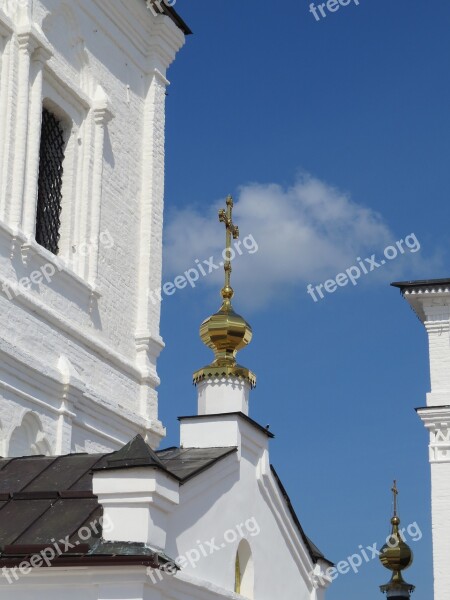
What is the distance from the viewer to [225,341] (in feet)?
38.9

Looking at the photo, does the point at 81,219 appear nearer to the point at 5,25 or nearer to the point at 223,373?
the point at 5,25

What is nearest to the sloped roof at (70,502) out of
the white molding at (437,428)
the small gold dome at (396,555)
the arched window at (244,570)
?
the arched window at (244,570)

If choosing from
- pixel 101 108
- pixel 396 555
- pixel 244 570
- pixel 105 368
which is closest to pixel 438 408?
pixel 396 555

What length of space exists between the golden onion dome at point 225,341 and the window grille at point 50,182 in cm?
343

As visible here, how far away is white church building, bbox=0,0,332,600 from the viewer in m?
9.03

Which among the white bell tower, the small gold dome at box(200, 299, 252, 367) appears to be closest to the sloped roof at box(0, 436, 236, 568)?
the small gold dome at box(200, 299, 252, 367)

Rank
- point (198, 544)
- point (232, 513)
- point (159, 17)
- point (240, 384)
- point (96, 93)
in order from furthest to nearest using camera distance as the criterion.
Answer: point (159, 17)
point (96, 93)
point (240, 384)
point (232, 513)
point (198, 544)

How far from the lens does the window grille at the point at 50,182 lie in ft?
48.4

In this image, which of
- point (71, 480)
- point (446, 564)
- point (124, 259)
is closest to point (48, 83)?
point (124, 259)

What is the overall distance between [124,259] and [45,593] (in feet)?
24.7

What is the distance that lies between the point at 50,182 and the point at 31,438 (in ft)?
10.9

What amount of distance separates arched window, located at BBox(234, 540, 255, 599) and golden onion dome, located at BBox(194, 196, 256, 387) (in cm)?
168

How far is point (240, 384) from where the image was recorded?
1171 cm

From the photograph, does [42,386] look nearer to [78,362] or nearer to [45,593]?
[78,362]
